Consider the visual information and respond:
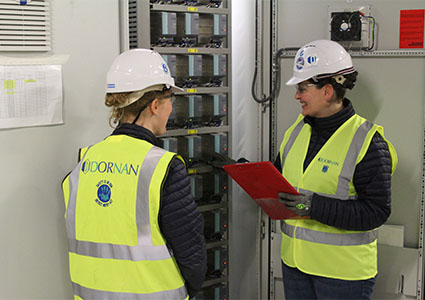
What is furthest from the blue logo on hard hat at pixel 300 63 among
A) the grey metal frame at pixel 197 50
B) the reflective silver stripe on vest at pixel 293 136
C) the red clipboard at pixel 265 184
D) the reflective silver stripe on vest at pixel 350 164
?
the grey metal frame at pixel 197 50

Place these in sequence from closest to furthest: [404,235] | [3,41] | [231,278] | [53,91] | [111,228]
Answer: [111,228] < [3,41] < [53,91] < [404,235] < [231,278]

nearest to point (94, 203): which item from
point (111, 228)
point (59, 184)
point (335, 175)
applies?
point (111, 228)

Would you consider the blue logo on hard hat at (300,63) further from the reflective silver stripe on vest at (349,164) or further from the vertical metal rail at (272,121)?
the vertical metal rail at (272,121)

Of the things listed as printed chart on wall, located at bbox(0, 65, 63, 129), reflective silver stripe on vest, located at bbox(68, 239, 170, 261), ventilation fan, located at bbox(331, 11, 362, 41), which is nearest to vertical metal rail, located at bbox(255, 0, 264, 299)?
ventilation fan, located at bbox(331, 11, 362, 41)

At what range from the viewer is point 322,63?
269 centimetres

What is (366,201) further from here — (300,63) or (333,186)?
(300,63)

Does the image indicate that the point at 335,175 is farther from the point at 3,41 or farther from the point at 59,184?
the point at 3,41

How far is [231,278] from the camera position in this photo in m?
3.71

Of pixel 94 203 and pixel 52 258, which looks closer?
pixel 94 203

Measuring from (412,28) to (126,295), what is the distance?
2.28m

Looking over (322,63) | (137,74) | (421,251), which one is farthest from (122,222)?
(421,251)

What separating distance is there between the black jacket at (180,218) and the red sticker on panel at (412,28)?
6.21 ft

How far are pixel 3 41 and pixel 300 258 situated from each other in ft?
5.54

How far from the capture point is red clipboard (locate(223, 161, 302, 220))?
2.61 metres
